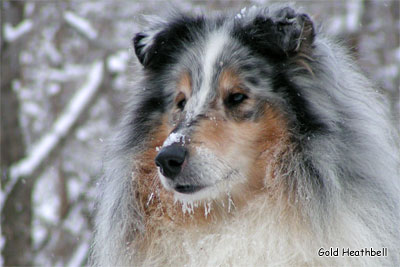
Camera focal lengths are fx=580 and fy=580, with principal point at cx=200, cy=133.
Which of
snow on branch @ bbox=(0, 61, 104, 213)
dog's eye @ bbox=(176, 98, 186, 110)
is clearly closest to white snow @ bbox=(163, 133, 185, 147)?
dog's eye @ bbox=(176, 98, 186, 110)

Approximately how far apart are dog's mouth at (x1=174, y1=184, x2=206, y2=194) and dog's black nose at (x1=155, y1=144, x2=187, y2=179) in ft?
0.26

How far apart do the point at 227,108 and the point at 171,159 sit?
1.50ft

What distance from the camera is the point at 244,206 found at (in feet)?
9.59

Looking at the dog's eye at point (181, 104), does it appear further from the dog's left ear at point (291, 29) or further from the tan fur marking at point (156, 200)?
the dog's left ear at point (291, 29)

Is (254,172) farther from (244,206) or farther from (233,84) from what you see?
(233,84)

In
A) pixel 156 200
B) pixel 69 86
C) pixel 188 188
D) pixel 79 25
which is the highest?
pixel 188 188

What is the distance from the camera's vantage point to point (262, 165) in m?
2.91

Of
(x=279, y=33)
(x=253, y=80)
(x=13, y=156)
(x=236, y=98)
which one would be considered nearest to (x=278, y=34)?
(x=279, y=33)

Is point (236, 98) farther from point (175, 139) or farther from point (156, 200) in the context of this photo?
point (156, 200)

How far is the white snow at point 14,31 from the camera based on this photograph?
7.08 m

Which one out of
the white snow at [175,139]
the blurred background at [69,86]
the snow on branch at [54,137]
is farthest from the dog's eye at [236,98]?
the snow on branch at [54,137]

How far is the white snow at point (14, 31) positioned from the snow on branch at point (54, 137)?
3.65 feet

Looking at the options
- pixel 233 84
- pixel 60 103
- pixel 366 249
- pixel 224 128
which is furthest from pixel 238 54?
pixel 60 103

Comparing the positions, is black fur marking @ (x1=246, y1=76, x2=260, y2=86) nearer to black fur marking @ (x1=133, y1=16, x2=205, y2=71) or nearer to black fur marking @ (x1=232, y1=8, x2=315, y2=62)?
black fur marking @ (x1=232, y1=8, x2=315, y2=62)
